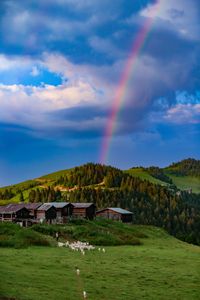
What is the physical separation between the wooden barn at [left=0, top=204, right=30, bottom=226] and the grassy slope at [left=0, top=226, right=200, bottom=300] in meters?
65.0

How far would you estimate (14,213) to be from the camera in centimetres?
12350

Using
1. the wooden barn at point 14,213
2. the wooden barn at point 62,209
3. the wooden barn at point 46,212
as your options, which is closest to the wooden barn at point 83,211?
the wooden barn at point 62,209

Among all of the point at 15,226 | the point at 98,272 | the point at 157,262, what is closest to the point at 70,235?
the point at 15,226

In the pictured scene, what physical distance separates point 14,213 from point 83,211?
27661 mm

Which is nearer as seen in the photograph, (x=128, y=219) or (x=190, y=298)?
(x=190, y=298)

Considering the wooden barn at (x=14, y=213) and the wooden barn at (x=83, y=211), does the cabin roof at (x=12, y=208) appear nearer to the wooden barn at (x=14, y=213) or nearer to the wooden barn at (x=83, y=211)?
the wooden barn at (x=14, y=213)

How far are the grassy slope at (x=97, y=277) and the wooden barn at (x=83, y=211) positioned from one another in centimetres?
8203

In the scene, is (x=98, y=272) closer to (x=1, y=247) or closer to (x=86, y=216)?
(x=1, y=247)

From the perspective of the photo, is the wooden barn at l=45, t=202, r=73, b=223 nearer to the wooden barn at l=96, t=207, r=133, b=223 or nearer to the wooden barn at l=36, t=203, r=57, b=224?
the wooden barn at l=36, t=203, r=57, b=224

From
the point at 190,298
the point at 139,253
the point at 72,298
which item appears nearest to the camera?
the point at 72,298

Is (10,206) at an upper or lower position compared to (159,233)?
A: upper

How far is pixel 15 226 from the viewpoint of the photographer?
262ft

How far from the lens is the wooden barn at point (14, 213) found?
123250mm

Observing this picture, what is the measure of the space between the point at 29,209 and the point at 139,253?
71840 millimetres
